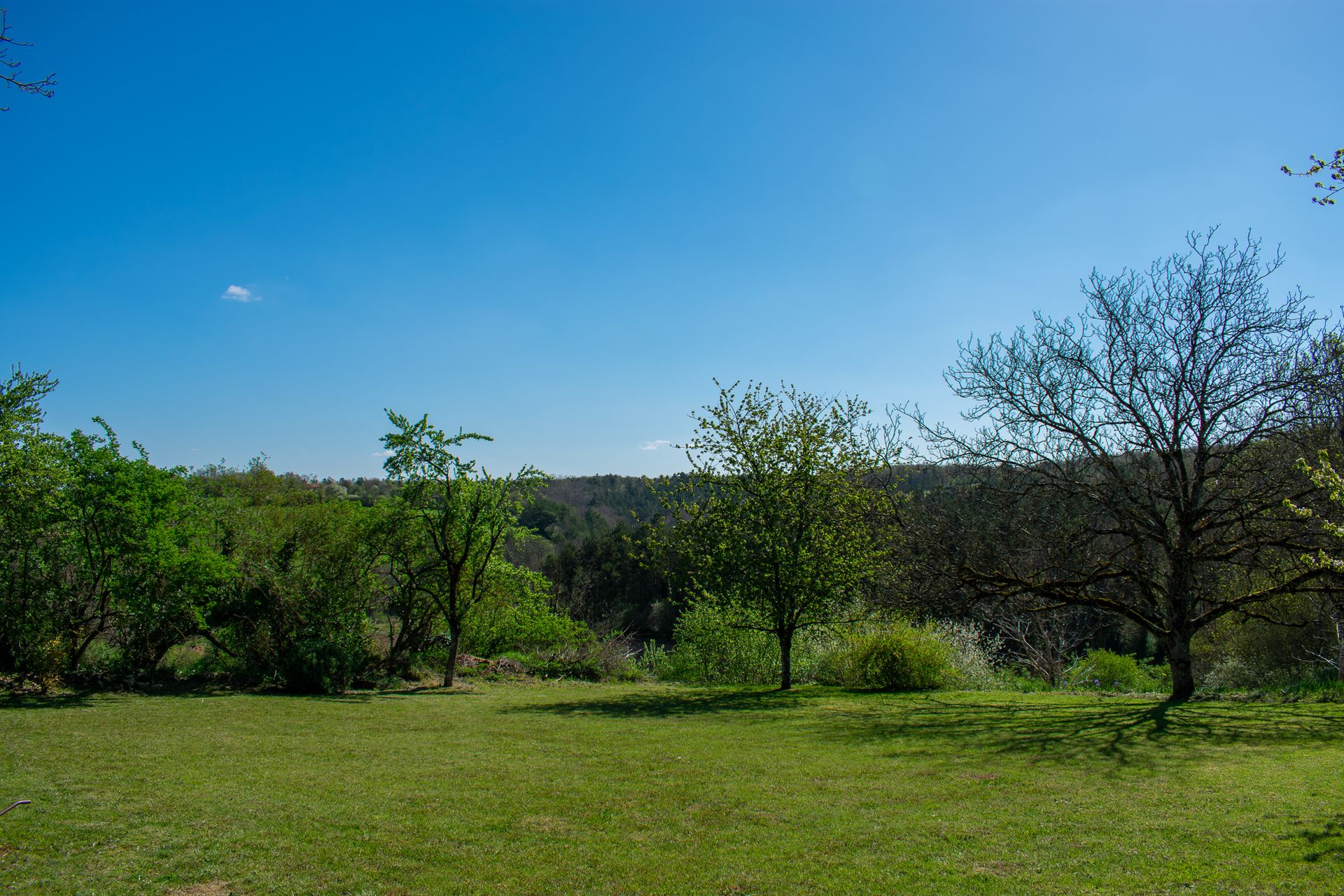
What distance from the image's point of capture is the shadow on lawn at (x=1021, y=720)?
9.00 metres

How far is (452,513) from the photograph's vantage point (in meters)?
18.3

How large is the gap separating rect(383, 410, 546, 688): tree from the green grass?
722 cm

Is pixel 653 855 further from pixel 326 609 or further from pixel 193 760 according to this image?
pixel 326 609

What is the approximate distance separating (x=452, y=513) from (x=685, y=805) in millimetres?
13157

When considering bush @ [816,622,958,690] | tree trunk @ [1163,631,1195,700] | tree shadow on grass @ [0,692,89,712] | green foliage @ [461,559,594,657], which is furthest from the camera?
green foliage @ [461,559,594,657]

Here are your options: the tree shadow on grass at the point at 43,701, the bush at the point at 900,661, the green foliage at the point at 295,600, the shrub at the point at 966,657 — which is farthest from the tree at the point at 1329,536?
the green foliage at the point at 295,600

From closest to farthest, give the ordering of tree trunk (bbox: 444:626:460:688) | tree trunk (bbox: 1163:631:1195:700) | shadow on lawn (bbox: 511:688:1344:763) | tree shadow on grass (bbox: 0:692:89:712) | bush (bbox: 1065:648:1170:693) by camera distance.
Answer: shadow on lawn (bbox: 511:688:1344:763) < tree shadow on grass (bbox: 0:692:89:712) < tree trunk (bbox: 1163:631:1195:700) < tree trunk (bbox: 444:626:460:688) < bush (bbox: 1065:648:1170:693)

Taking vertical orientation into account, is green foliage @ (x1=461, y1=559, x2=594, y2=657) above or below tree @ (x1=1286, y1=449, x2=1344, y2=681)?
below

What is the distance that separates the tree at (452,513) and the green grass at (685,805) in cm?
722

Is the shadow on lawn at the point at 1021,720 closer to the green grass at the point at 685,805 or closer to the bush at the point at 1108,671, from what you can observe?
the green grass at the point at 685,805

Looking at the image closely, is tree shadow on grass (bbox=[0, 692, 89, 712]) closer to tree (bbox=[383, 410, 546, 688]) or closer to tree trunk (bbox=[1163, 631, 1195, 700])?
tree (bbox=[383, 410, 546, 688])

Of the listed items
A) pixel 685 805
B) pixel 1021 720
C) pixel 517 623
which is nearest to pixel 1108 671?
pixel 1021 720

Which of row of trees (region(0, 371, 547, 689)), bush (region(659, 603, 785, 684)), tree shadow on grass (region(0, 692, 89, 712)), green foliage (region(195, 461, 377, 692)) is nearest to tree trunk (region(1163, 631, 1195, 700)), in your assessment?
bush (region(659, 603, 785, 684))

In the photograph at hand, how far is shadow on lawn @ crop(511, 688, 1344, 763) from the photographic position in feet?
29.5
